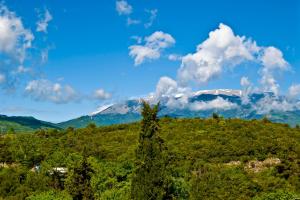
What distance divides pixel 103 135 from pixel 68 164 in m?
38.9

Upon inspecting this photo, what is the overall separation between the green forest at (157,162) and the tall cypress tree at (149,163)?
0.34 feet

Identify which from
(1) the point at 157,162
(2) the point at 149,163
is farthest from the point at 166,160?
(2) the point at 149,163

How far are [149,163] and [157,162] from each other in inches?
33.8

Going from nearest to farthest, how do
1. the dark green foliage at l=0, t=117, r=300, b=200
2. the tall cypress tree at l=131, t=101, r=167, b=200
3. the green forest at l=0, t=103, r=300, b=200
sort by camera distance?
the tall cypress tree at l=131, t=101, r=167, b=200
the green forest at l=0, t=103, r=300, b=200
the dark green foliage at l=0, t=117, r=300, b=200

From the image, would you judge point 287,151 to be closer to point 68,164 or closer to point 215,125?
point 215,125

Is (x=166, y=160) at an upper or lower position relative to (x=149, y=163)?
upper

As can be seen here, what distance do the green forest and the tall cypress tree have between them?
0.10 metres

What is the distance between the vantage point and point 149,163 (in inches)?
2047

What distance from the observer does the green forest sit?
175 ft

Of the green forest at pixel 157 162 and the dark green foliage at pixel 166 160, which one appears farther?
the dark green foliage at pixel 166 160

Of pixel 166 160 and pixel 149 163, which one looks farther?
pixel 166 160

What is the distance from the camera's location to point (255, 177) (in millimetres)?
93125

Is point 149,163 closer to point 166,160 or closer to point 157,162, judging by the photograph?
point 157,162

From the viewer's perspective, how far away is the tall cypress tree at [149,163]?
51.1 m
